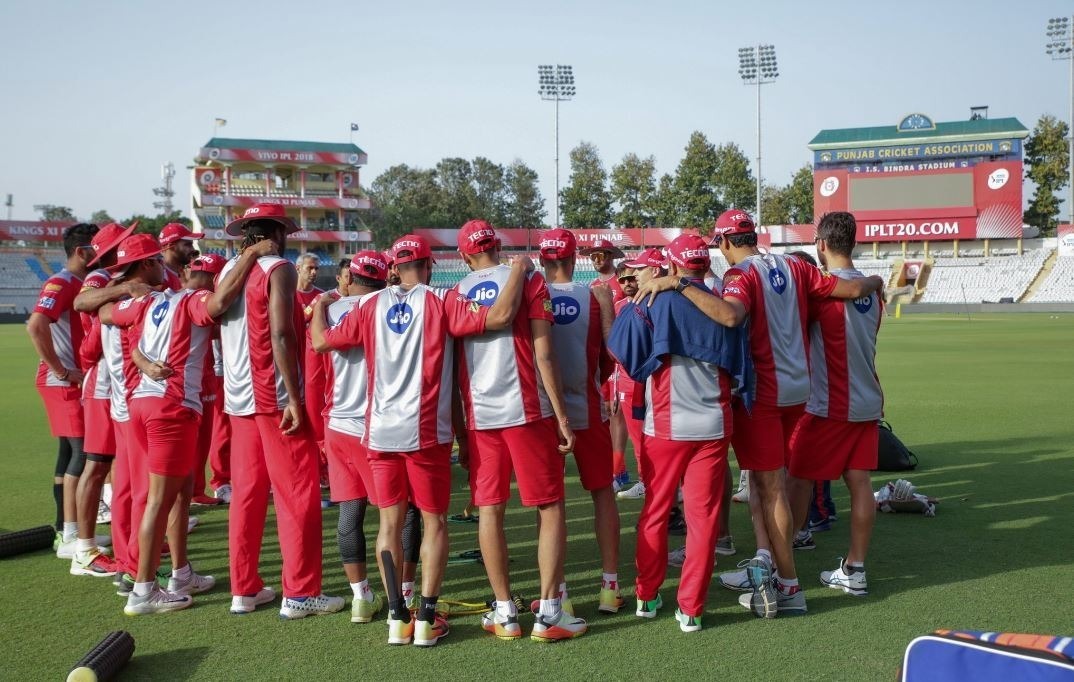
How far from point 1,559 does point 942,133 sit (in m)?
63.7

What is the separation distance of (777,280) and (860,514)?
1573 mm

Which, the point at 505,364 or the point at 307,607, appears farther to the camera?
the point at 307,607

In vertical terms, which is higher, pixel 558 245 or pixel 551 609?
pixel 558 245

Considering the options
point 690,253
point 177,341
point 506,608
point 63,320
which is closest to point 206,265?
point 177,341

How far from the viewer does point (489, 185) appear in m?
90.9

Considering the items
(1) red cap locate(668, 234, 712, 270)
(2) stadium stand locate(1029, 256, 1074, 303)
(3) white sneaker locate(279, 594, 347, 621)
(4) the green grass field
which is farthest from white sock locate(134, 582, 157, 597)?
(2) stadium stand locate(1029, 256, 1074, 303)

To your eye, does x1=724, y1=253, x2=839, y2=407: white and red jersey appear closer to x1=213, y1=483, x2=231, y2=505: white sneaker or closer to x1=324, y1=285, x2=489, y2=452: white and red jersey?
x1=324, y1=285, x2=489, y2=452: white and red jersey

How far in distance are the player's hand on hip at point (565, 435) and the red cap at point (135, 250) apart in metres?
2.87

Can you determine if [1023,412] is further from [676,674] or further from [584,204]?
[584,204]

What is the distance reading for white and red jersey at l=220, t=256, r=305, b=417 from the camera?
196 inches

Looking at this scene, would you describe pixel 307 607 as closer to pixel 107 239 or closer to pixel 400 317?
pixel 400 317

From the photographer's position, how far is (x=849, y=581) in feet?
17.1

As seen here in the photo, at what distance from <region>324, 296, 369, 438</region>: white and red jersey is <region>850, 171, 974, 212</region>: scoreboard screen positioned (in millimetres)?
59005

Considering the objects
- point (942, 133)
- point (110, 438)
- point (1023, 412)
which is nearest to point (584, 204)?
point (942, 133)
